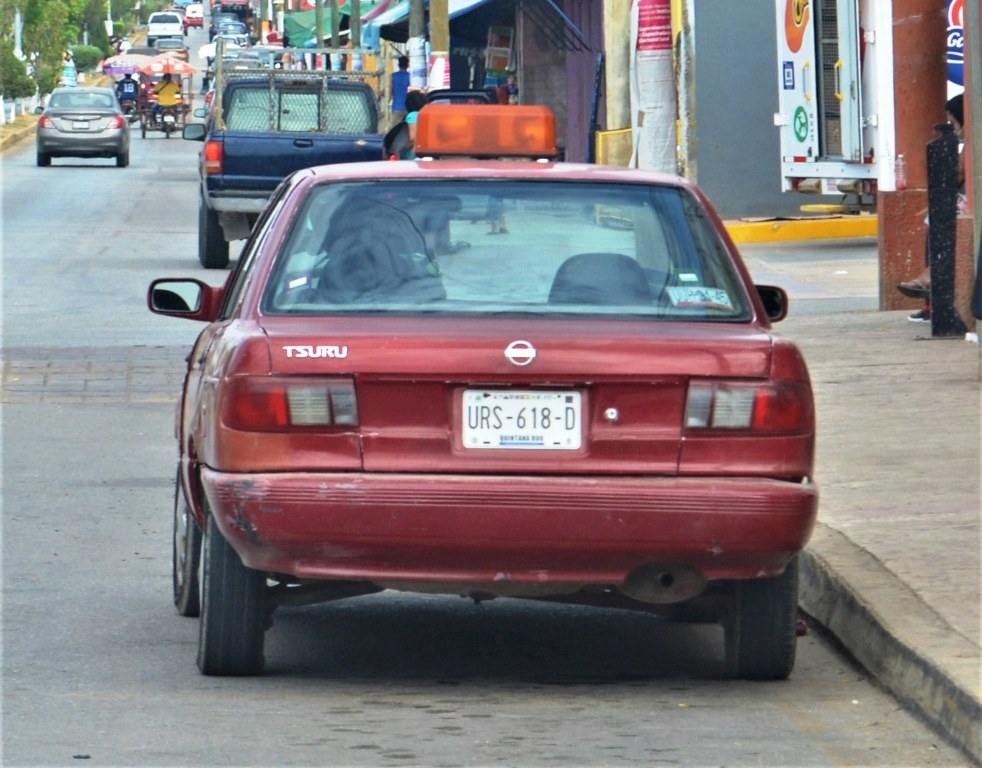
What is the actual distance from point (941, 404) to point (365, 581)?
624cm

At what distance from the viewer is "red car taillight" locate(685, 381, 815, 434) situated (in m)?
6.13

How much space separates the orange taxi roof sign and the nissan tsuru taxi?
1765 mm

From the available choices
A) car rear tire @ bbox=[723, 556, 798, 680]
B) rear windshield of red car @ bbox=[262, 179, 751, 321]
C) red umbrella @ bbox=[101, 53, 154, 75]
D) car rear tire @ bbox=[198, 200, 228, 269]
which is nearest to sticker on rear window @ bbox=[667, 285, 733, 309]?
rear windshield of red car @ bbox=[262, 179, 751, 321]

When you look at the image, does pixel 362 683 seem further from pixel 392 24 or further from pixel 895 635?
pixel 392 24

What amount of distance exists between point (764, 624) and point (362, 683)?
1.20 metres

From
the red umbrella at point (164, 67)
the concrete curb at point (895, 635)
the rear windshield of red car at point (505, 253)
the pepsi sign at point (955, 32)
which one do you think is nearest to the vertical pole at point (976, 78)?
the concrete curb at point (895, 635)

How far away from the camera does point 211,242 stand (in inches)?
915

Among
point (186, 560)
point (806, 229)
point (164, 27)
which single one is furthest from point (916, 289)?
point (164, 27)

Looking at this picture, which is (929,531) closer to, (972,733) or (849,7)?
(972,733)

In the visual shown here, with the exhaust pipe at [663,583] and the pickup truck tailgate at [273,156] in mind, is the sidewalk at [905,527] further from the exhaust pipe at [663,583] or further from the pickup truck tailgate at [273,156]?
the pickup truck tailgate at [273,156]

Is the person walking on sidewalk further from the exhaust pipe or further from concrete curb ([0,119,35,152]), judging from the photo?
concrete curb ([0,119,35,152])

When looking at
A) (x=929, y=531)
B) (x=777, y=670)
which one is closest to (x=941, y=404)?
(x=929, y=531)

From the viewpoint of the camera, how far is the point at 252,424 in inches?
Result: 240

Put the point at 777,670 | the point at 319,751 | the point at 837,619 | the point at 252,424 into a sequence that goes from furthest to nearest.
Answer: the point at 837,619 → the point at 777,670 → the point at 252,424 → the point at 319,751
